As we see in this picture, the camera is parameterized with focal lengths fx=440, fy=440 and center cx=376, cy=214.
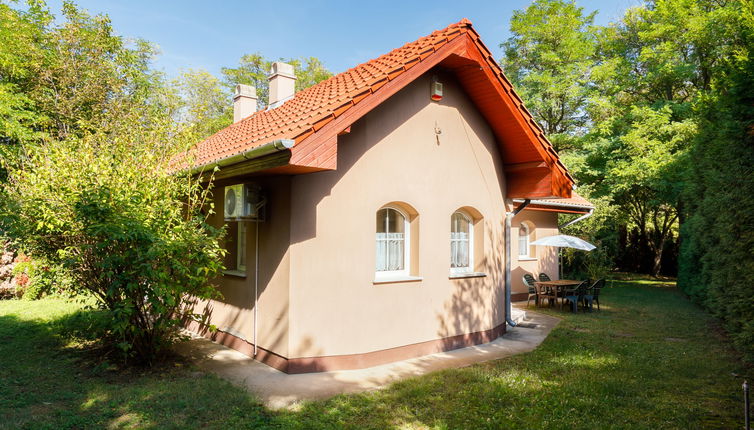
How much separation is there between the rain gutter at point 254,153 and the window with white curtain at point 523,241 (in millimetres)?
10983

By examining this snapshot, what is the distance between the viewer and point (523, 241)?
15.1 meters

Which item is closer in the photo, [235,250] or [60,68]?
[235,250]

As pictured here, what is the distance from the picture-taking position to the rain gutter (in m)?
5.23

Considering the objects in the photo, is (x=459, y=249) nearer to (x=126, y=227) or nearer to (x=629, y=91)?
(x=126, y=227)

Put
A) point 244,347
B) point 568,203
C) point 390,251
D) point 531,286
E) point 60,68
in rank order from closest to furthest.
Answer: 1. point 244,347
2. point 390,251
3. point 531,286
4. point 568,203
5. point 60,68

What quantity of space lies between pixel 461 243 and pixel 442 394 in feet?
12.3

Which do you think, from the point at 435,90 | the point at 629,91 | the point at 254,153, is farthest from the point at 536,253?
the point at 629,91

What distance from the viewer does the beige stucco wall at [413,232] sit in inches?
251

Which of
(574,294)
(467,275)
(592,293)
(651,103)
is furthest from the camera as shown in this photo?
(651,103)

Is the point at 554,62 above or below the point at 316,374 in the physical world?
above

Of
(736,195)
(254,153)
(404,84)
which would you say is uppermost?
(404,84)

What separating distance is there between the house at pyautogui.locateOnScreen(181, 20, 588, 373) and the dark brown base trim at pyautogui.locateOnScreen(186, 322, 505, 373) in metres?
0.02

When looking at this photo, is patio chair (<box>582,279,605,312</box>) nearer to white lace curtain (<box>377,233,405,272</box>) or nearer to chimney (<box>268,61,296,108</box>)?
white lace curtain (<box>377,233,405,272</box>)

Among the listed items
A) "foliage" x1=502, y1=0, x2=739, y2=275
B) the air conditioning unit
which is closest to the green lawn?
the air conditioning unit
